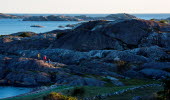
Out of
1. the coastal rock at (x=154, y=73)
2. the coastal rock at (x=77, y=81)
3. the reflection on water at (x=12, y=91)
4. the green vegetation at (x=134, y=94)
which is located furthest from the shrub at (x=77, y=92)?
the coastal rock at (x=154, y=73)

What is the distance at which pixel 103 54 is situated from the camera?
5491 centimetres

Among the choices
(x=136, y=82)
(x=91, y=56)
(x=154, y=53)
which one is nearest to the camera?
(x=136, y=82)

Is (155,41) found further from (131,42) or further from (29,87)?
(29,87)

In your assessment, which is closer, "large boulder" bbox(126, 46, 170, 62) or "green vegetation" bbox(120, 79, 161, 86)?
"green vegetation" bbox(120, 79, 161, 86)

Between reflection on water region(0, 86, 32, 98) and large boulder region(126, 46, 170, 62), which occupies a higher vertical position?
large boulder region(126, 46, 170, 62)

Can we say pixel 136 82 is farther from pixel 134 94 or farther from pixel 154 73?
pixel 134 94

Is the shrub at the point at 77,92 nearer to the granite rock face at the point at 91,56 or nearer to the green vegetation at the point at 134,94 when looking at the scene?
the green vegetation at the point at 134,94

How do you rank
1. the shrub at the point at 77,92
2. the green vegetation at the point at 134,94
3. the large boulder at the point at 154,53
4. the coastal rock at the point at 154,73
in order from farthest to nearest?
the large boulder at the point at 154,53
the coastal rock at the point at 154,73
the shrub at the point at 77,92
the green vegetation at the point at 134,94

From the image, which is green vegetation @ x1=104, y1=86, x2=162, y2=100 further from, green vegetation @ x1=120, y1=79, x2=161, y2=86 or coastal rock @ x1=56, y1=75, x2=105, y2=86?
coastal rock @ x1=56, y1=75, x2=105, y2=86

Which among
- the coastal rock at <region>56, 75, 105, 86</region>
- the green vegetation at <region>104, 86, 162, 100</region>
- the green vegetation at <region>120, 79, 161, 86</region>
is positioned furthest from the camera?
the green vegetation at <region>120, 79, 161, 86</region>

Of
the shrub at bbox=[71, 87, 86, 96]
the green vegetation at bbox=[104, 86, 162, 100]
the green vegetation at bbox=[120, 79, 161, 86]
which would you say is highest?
the shrub at bbox=[71, 87, 86, 96]

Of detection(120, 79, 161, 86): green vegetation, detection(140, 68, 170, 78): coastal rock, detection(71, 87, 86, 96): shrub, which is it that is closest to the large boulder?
detection(140, 68, 170, 78): coastal rock

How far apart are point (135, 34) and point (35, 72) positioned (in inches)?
1121

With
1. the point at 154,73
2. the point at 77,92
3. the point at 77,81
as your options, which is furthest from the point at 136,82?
the point at 77,92
